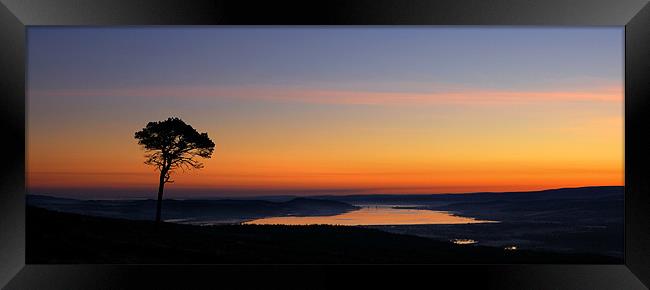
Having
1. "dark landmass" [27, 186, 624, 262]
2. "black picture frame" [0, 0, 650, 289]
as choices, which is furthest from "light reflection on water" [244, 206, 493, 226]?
"black picture frame" [0, 0, 650, 289]

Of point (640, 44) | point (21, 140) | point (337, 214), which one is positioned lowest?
point (337, 214)

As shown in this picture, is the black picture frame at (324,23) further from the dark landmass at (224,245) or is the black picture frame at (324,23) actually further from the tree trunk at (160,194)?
the tree trunk at (160,194)

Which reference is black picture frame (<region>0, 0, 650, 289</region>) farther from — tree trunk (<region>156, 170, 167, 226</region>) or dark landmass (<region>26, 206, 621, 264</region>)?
tree trunk (<region>156, 170, 167, 226</region>)

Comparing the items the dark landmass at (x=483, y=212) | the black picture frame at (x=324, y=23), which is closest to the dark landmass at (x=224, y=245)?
the dark landmass at (x=483, y=212)

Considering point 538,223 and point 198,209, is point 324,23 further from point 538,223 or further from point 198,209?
point 538,223

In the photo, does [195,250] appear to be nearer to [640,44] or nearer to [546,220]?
[546,220]

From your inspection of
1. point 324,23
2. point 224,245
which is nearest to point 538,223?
point 224,245

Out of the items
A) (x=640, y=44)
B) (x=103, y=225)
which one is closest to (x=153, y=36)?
(x=103, y=225)
